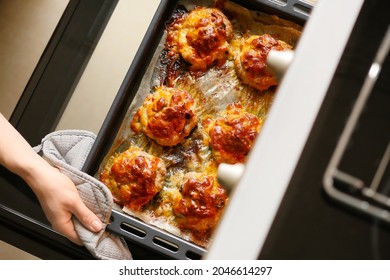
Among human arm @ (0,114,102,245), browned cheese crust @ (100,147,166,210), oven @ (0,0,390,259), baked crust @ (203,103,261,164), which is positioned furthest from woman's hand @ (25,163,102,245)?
oven @ (0,0,390,259)

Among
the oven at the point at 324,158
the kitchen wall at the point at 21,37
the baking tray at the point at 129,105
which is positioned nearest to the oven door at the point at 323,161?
the oven at the point at 324,158

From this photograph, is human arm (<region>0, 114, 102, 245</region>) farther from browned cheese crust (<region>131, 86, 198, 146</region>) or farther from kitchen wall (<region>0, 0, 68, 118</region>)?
kitchen wall (<region>0, 0, 68, 118</region>)

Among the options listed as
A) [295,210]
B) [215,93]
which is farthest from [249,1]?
[295,210]

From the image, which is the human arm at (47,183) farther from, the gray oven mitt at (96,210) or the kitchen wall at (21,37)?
the kitchen wall at (21,37)

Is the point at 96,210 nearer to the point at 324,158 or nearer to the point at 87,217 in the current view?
the point at 87,217

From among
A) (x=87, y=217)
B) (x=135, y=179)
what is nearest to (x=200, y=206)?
(x=135, y=179)

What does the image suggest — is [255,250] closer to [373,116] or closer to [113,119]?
[373,116]
